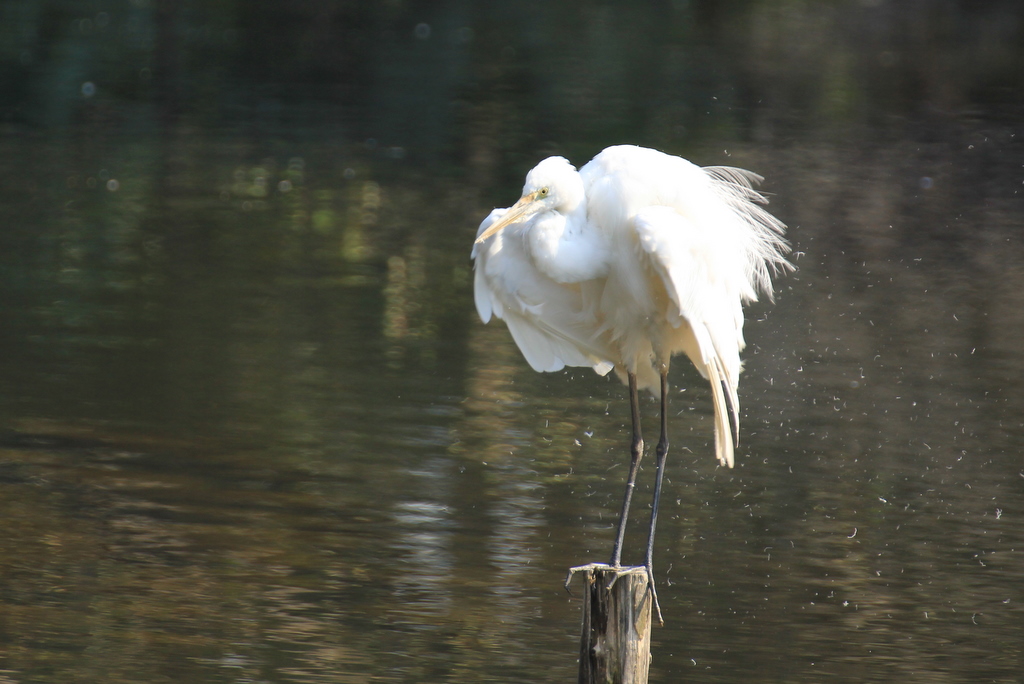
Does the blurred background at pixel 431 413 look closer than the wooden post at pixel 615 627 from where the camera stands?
No

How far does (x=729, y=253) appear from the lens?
5.14 meters

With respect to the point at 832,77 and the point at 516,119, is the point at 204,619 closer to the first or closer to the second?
the point at 516,119

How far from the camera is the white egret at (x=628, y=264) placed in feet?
16.0

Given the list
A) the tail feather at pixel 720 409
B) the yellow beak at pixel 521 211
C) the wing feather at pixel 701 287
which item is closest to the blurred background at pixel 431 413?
the tail feather at pixel 720 409

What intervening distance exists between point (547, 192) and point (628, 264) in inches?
15.1

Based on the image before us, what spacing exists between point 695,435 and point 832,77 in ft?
51.8

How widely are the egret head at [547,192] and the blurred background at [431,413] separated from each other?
1823 millimetres

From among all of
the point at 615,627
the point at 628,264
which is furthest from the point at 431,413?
the point at 615,627

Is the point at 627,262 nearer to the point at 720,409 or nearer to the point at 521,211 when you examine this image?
the point at 521,211

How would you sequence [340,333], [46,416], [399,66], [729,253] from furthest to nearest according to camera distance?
[399,66] < [340,333] < [46,416] < [729,253]

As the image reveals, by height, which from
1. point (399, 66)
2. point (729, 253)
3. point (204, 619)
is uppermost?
point (399, 66)

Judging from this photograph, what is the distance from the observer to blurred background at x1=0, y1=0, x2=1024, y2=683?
5910 mm

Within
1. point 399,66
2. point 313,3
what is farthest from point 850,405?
point 313,3

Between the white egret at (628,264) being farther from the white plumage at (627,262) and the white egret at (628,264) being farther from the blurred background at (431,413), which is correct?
the blurred background at (431,413)
